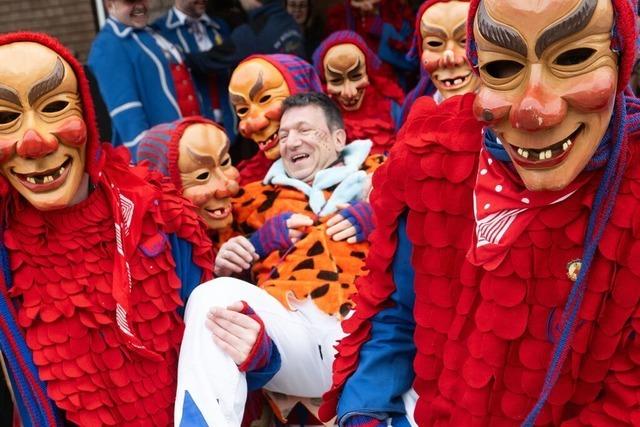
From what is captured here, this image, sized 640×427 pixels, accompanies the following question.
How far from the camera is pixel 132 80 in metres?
3.71

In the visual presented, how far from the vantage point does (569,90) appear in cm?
119

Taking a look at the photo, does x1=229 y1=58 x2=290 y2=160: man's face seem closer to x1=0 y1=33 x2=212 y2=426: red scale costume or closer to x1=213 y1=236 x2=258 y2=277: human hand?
x1=213 y1=236 x2=258 y2=277: human hand

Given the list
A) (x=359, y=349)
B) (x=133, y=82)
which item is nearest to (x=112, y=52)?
(x=133, y=82)

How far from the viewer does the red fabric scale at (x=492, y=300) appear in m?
1.29

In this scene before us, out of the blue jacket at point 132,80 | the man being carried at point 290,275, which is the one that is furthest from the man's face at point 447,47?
the blue jacket at point 132,80

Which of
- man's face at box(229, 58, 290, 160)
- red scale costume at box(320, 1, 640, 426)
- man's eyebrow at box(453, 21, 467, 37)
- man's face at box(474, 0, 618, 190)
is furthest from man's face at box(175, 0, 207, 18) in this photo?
man's face at box(474, 0, 618, 190)

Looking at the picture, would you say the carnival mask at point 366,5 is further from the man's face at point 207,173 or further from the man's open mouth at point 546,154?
the man's open mouth at point 546,154

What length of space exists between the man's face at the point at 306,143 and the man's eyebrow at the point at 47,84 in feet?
3.25

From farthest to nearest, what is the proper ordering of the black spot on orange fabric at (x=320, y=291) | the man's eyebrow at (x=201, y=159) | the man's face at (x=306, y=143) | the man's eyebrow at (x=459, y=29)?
the man's eyebrow at (x=459, y=29), the man's face at (x=306, y=143), the man's eyebrow at (x=201, y=159), the black spot on orange fabric at (x=320, y=291)

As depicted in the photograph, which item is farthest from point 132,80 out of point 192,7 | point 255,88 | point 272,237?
point 272,237

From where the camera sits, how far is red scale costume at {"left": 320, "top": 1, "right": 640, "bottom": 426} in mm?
1271

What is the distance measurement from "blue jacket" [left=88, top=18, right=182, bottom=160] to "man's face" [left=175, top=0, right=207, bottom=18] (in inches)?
10.4

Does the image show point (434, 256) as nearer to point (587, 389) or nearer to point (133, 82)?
point (587, 389)

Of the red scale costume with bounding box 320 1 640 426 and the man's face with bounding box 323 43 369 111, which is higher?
the red scale costume with bounding box 320 1 640 426
